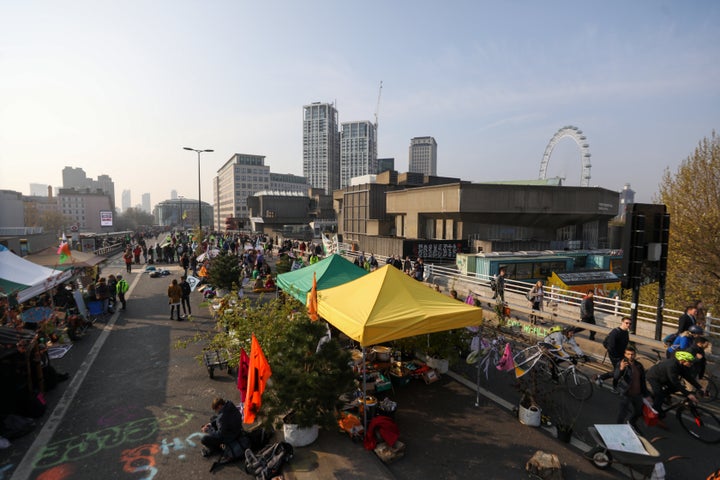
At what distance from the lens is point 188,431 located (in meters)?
6.91

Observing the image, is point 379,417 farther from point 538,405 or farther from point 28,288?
point 28,288

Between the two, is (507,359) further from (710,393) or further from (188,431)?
(188,431)

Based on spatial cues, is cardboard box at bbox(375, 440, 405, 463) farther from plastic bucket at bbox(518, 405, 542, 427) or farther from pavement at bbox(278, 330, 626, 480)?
plastic bucket at bbox(518, 405, 542, 427)

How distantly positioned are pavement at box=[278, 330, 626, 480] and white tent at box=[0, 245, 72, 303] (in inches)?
467

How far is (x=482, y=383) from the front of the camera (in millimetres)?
9070

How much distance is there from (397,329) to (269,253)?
113 ft

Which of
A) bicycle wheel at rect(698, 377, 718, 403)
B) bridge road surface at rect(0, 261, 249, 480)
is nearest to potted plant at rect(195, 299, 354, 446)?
bridge road surface at rect(0, 261, 249, 480)

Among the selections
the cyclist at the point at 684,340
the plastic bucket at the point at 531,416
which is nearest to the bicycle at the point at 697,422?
the cyclist at the point at 684,340

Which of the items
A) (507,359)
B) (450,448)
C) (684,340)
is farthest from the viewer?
(684,340)

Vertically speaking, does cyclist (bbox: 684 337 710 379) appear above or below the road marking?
above

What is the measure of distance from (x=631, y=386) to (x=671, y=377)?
1.28 meters

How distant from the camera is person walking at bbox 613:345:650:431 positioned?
6461 millimetres

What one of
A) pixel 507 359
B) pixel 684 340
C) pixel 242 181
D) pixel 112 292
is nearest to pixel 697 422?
pixel 684 340

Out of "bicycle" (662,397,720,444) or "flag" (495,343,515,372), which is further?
"flag" (495,343,515,372)
